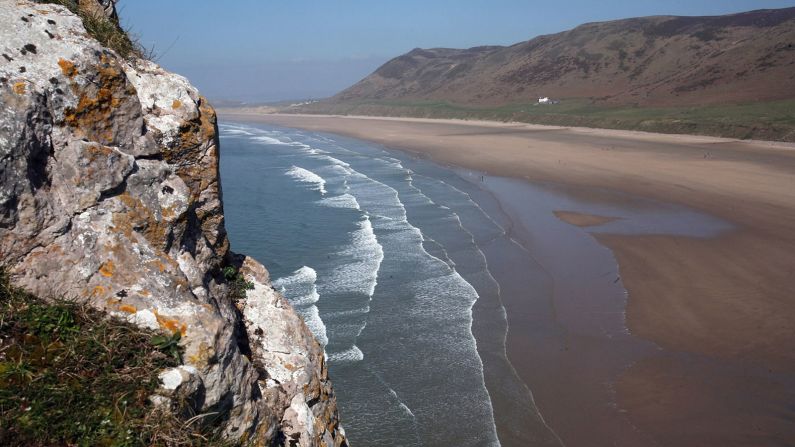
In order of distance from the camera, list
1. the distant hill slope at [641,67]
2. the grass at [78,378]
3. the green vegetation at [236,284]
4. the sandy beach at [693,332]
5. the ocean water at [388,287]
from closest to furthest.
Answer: the grass at [78,378] < the green vegetation at [236,284] < the sandy beach at [693,332] < the ocean water at [388,287] < the distant hill slope at [641,67]

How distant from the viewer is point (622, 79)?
78562 millimetres

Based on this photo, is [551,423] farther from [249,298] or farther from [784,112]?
[784,112]

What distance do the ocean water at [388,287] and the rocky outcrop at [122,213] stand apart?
481cm

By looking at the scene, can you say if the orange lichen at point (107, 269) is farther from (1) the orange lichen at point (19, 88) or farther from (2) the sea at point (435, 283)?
(2) the sea at point (435, 283)

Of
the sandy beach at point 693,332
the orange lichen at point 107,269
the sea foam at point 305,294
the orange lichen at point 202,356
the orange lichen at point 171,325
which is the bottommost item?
the sandy beach at point 693,332

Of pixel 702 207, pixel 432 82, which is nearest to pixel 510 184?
pixel 702 207

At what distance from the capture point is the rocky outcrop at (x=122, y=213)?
124 inches

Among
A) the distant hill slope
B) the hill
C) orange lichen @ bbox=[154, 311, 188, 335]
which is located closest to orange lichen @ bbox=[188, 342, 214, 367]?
orange lichen @ bbox=[154, 311, 188, 335]

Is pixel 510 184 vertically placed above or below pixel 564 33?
below

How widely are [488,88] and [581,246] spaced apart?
8350cm

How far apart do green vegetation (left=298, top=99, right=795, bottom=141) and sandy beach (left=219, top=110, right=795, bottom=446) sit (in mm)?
15347

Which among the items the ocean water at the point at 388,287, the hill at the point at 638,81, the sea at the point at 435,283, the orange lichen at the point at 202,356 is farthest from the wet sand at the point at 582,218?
the hill at the point at 638,81

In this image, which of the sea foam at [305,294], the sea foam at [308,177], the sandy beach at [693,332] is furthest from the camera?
the sea foam at [308,177]

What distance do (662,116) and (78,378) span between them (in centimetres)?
5777
